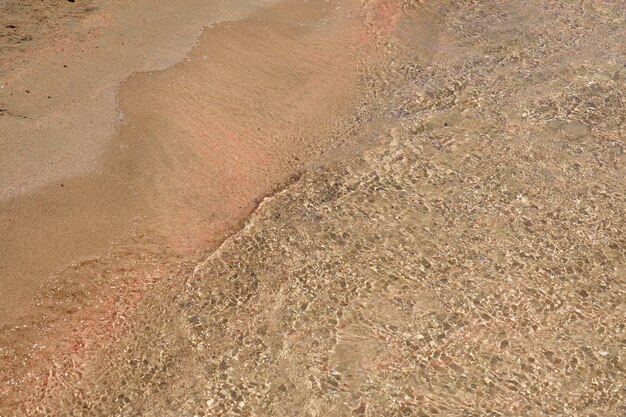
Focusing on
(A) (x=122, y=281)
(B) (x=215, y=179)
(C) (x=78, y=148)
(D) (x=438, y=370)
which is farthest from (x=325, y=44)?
(D) (x=438, y=370)

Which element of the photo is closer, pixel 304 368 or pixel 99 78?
pixel 304 368

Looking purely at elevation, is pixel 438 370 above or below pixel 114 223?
below

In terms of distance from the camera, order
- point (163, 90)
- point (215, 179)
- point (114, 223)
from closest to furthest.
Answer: point (114, 223) < point (215, 179) < point (163, 90)

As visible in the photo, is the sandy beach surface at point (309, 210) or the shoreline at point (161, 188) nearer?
the sandy beach surface at point (309, 210)

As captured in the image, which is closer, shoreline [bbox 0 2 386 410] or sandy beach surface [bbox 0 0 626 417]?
sandy beach surface [bbox 0 0 626 417]

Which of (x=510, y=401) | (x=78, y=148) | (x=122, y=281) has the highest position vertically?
(x=78, y=148)

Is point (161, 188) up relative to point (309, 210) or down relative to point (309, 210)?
up

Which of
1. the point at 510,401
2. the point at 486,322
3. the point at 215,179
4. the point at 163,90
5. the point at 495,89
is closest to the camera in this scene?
the point at 510,401

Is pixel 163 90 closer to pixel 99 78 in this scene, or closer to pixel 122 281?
pixel 99 78
